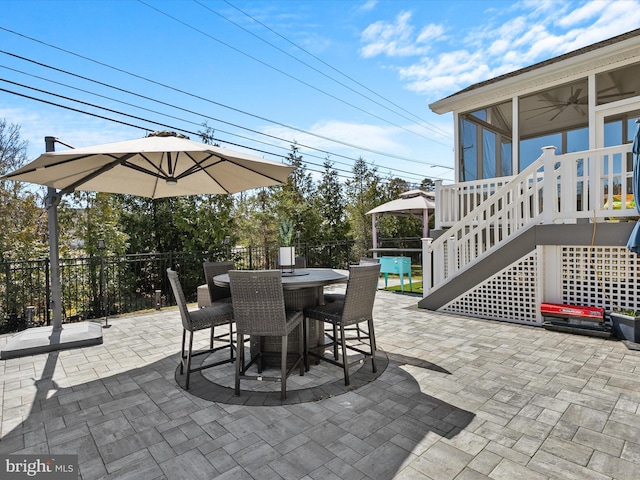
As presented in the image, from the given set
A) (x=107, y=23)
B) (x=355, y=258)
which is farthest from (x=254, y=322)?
(x=355, y=258)

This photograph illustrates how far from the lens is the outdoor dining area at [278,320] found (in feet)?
9.12

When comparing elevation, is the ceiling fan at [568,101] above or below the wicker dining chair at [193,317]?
above

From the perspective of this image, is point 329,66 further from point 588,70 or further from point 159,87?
point 588,70

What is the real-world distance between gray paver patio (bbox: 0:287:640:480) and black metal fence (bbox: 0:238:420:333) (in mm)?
2919

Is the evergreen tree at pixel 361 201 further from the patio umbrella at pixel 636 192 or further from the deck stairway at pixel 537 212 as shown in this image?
the patio umbrella at pixel 636 192

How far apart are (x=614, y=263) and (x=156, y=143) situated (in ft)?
18.9

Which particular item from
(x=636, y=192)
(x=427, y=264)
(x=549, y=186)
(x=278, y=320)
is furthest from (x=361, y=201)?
(x=278, y=320)

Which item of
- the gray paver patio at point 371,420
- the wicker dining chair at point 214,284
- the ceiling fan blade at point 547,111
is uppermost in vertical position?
the ceiling fan blade at point 547,111

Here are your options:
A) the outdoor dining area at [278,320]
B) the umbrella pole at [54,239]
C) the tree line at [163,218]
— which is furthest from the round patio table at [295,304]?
the umbrella pole at [54,239]

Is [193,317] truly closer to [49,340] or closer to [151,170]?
[151,170]

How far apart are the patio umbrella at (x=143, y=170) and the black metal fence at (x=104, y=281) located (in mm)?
2059

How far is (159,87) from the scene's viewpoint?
32.1 ft

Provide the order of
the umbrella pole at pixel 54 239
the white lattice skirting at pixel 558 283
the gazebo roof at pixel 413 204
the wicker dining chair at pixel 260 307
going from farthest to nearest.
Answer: the gazebo roof at pixel 413 204 → the white lattice skirting at pixel 558 283 → the umbrella pole at pixel 54 239 → the wicker dining chair at pixel 260 307

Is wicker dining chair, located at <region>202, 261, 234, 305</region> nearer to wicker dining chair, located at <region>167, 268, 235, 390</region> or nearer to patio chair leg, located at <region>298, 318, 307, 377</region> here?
wicker dining chair, located at <region>167, 268, 235, 390</region>
